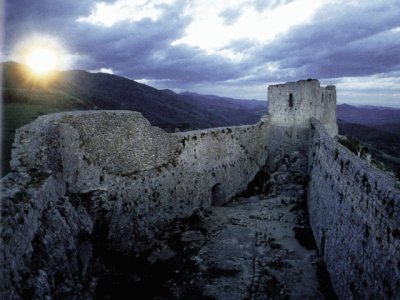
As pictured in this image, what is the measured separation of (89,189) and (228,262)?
682 centimetres

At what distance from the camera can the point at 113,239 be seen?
570 inches

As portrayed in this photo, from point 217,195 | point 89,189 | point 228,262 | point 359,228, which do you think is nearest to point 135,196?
point 89,189

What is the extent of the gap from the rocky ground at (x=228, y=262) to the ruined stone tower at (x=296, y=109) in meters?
8.03

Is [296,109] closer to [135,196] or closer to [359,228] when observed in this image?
[135,196]

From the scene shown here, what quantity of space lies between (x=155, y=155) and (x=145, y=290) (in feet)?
23.2

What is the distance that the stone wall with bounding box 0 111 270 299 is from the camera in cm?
812

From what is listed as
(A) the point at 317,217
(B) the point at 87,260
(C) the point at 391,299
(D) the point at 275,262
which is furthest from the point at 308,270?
(B) the point at 87,260

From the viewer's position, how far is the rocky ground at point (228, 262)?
12625mm

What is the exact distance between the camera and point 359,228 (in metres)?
8.88

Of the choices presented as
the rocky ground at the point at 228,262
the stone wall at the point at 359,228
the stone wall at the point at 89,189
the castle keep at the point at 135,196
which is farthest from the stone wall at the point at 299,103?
the stone wall at the point at 359,228

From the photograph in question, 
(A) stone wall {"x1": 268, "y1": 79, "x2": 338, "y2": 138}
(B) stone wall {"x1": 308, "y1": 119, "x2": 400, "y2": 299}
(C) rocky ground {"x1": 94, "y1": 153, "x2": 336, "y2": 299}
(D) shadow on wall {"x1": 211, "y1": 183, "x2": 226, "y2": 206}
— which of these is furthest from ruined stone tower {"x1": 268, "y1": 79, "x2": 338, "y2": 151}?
(B) stone wall {"x1": 308, "y1": 119, "x2": 400, "y2": 299}

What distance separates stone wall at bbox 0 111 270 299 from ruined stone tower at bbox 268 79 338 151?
6141 millimetres

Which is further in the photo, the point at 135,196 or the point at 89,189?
the point at 135,196

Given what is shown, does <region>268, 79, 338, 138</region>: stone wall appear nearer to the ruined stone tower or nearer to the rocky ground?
the ruined stone tower
